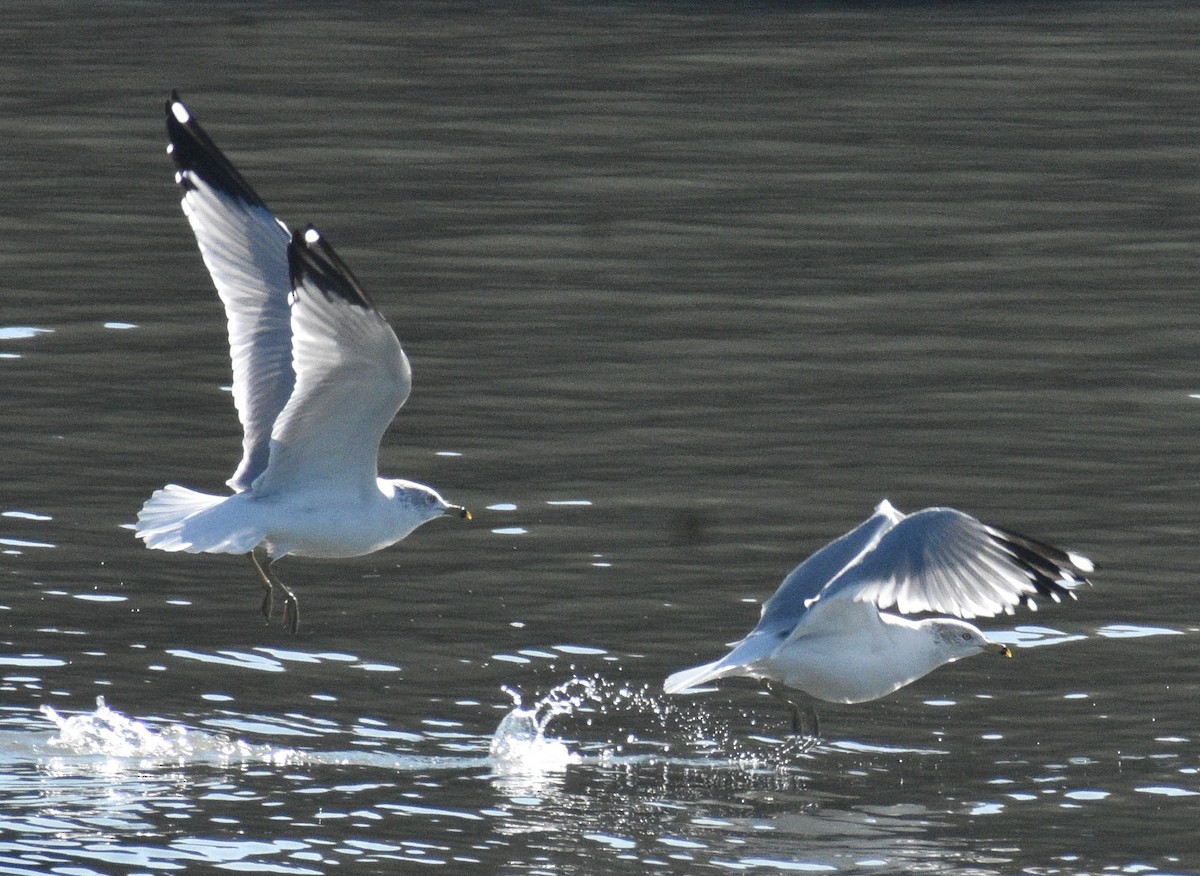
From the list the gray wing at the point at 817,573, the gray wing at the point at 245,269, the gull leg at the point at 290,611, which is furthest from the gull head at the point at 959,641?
the gray wing at the point at 245,269

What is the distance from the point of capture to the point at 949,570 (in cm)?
923

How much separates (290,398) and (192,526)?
0.59 m

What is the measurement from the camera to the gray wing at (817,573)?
932 centimetres

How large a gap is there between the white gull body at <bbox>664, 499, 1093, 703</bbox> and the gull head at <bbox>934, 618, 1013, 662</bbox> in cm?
12

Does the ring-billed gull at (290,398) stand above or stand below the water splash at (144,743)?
above

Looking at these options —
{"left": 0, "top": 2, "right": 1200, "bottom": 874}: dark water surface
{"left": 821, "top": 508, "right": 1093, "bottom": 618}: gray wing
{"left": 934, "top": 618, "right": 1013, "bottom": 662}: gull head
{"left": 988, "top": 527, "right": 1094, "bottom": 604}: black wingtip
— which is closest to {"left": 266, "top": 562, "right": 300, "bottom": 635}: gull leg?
{"left": 0, "top": 2, "right": 1200, "bottom": 874}: dark water surface

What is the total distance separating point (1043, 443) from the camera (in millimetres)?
12820

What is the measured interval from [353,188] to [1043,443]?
7852mm

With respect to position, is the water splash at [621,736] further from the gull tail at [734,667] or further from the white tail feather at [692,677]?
the white tail feather at [692,677]

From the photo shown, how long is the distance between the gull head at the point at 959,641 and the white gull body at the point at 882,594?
0.12 m

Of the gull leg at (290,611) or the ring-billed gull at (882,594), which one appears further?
the gull leg at (290,611)

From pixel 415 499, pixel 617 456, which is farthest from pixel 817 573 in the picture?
pixel 617 456

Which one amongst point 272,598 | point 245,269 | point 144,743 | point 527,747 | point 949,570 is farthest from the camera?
point 245,269

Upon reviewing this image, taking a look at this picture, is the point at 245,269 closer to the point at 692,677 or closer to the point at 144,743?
the point at 144,743
